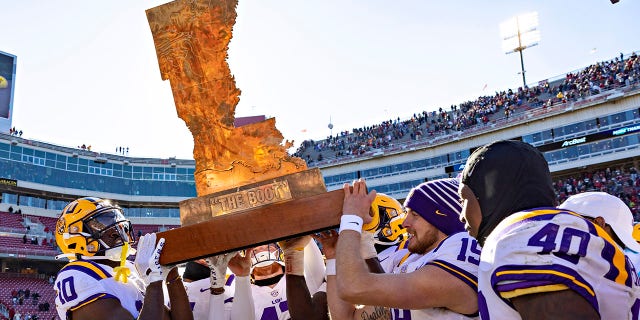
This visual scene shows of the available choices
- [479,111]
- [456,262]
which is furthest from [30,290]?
[456,262]

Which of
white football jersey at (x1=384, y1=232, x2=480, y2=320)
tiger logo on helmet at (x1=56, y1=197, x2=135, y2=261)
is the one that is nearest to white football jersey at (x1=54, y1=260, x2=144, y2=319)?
tiger logo on helmet at (x1=56, y1=197, x2=135, y2=261)

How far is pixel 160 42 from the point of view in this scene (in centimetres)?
531

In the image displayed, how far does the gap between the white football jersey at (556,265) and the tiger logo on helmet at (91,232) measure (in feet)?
10.8

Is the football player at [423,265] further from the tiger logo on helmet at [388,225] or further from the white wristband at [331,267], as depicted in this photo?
the tiger logo on helmet at [388,225]

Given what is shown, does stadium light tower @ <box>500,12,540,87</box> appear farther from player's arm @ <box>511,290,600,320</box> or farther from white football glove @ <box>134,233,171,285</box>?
player's arm @ <box>511,290,600,320</box>

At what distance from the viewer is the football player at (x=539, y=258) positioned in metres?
1.69

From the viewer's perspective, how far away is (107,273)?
4.05m

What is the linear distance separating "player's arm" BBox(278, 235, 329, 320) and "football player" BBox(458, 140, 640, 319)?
8.03 feet

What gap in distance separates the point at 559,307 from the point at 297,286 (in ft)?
9.57

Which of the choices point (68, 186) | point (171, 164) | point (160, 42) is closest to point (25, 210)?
point (68, 186)

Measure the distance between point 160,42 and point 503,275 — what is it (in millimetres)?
4327

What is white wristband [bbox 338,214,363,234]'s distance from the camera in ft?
8.71

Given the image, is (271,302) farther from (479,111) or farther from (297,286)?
(479,111)

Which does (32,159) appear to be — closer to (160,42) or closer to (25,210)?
(25,210)
